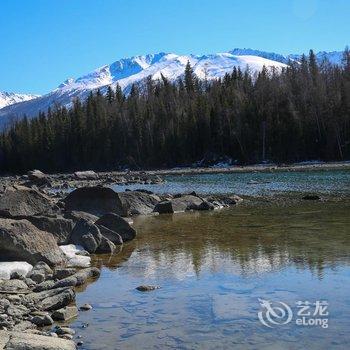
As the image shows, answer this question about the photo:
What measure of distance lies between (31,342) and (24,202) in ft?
64.8

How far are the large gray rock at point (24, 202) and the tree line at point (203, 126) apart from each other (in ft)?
210

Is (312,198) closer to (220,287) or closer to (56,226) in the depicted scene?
(56,226)

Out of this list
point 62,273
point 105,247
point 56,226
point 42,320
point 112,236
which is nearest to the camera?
point 42,320

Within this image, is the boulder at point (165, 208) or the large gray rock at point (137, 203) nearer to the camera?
the boulder at point (165, 208)

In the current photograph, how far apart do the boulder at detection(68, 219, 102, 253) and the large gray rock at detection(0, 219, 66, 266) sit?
203 cm

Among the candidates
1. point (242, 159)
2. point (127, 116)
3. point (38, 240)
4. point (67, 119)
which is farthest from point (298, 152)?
point (38, 240)

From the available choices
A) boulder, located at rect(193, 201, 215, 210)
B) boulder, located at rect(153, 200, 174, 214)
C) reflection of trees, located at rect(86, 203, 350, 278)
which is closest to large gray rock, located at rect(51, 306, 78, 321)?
reflection of trees, located at rect(86, 203, 350, 278)

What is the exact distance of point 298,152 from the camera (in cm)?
8831

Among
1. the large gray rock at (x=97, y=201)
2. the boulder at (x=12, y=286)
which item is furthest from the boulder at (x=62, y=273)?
the large gray rock at (x=97, y=201)

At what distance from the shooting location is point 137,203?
32531 millimetres

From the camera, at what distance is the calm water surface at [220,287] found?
32.1ft

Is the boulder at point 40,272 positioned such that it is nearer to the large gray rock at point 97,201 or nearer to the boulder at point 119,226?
the boulder at point 119,226

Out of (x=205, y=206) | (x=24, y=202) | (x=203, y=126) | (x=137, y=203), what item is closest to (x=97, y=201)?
(x=137, y=203)

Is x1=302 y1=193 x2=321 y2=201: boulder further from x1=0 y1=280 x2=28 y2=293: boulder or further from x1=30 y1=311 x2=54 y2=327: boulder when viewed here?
x1=30 y1=311 x2=54 y2=327: boulder
